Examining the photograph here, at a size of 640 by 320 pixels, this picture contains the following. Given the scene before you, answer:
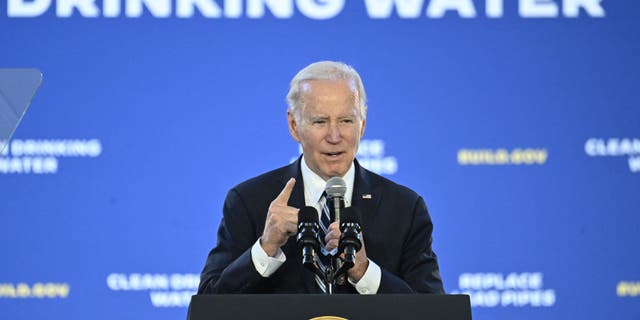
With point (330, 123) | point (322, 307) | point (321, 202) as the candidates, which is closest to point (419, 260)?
point (321, 202)

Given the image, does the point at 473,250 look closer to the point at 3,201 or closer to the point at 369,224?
the point at 369,224

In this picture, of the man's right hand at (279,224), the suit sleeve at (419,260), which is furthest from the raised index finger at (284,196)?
the suit sleeve at (419,260)

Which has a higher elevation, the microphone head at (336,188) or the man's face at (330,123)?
the man's face at (330,123)

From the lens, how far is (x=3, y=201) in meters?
4.17

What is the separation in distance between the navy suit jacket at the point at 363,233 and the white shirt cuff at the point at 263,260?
0.27 feet

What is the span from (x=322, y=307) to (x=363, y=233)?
71 cm

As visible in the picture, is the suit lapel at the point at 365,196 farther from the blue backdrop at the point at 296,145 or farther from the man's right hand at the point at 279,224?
the blue backdrop at the point at 296,145

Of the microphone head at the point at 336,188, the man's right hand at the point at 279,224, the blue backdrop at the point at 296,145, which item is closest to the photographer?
the microphone head at the point at 336,188

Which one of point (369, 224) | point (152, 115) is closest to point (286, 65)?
point (152, 115)

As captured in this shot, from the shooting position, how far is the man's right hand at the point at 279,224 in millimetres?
2439

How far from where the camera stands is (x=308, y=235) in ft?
7.22

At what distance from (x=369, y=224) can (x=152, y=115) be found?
5.52 ft

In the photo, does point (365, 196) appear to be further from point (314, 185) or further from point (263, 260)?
point (263, 260)

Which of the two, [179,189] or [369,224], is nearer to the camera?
[369,224]
